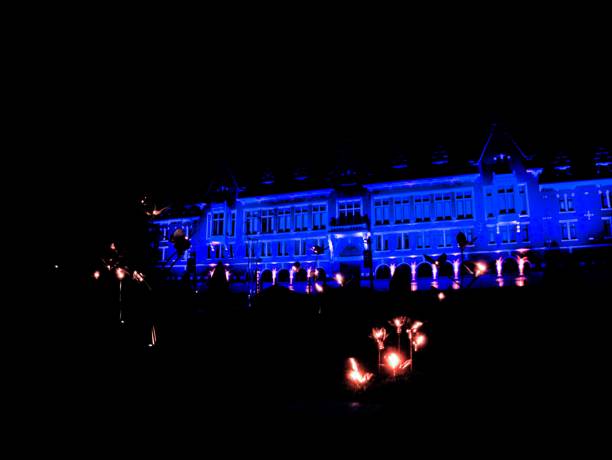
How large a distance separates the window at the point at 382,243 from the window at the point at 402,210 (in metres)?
1.92

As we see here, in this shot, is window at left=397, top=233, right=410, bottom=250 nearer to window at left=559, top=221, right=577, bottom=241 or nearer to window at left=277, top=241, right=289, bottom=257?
window at left=277, top=241, right=289, bottom=257

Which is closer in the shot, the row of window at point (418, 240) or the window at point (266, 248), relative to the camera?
the row of window at point (418, 240)

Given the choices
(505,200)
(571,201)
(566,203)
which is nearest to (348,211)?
(505,200)

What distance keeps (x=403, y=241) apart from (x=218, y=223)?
19423 millimetres

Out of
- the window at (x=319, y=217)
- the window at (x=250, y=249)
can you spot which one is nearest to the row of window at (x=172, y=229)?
the window at (x=250, y=249)

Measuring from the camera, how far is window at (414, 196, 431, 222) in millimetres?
41406

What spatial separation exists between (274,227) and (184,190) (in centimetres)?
1186

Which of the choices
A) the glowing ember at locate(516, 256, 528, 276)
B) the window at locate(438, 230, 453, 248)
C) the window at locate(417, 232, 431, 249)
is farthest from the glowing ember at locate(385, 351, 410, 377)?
the window at locate(417, 232, 431, 249)

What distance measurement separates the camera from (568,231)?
124ft

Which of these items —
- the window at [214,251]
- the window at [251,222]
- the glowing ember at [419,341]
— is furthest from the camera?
the window at [251,222]

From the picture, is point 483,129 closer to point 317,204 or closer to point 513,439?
point 317,204

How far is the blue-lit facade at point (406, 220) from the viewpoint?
124 ft

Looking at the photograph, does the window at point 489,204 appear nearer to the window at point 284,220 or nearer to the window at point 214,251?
the window at point 284,220

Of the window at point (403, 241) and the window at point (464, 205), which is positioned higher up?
the window at point (464, 205)
